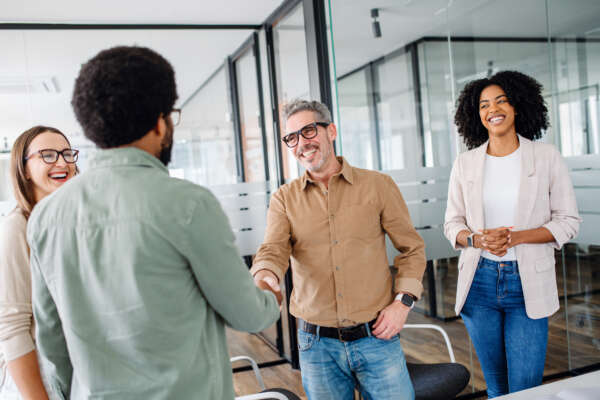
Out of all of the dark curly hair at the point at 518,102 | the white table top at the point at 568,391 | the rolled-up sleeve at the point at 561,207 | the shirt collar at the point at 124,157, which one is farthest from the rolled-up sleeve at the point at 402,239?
the shirt collar at the point at 124,157

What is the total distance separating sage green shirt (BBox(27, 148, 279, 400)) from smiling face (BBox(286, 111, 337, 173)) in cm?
92

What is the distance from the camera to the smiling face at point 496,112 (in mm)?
2309

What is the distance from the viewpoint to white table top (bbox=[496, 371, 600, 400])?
1.33m

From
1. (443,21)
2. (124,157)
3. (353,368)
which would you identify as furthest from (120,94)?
(443,21)

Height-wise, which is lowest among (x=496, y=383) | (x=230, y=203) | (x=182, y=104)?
(x=496, y=383)

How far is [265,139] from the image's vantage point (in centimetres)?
438

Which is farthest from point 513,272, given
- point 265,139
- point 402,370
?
point 265,139

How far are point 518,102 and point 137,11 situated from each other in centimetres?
286

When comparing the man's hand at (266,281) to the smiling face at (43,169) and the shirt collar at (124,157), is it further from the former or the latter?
the smiling face at (43,169)

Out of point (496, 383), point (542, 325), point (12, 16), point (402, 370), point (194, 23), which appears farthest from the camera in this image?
point (194, 23)

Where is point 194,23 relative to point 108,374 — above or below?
above

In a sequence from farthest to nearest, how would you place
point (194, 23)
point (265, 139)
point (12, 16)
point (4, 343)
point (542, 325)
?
point (265, 139) → point (194, 23) → point (12, 16) → point (542, 325) → point (4, 343)

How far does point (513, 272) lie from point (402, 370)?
0.73 m

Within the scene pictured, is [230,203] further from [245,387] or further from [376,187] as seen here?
[376,187]
